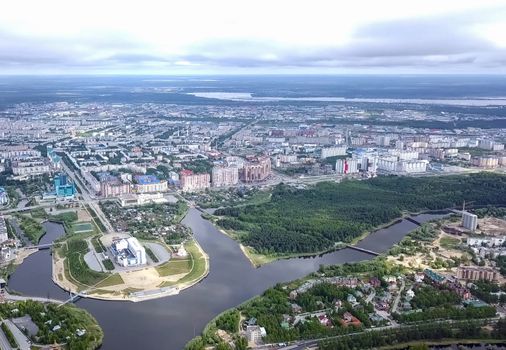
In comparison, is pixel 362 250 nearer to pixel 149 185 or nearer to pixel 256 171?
pixel 256 171

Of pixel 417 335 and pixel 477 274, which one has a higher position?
pixel 477 274

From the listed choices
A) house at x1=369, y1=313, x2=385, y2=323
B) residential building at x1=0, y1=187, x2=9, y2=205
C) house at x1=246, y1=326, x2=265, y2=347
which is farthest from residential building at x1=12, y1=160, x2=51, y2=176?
house at x1=369, y1=313, x2=385, y2=323

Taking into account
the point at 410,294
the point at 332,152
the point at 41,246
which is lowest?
the point at 410,294

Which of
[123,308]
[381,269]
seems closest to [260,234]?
[381,269]

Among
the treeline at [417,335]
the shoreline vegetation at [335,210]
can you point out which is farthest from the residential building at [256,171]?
the treeline at [417,335]

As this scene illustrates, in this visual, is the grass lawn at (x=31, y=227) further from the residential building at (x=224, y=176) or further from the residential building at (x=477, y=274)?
the residential building at (x=477, y=274)

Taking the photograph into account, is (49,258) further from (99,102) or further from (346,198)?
(99,102)

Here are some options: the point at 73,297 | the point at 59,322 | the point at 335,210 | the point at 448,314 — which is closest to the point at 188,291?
the point at 73,297
